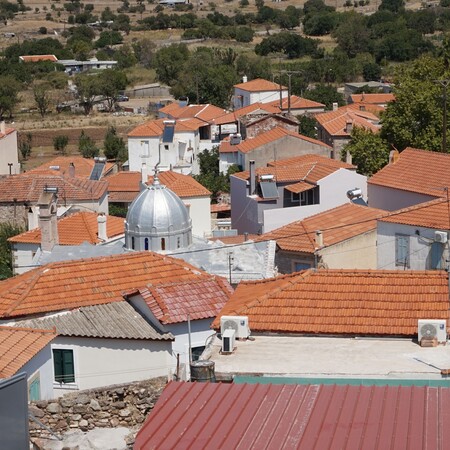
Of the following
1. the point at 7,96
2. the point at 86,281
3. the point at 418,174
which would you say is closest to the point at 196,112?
the point at 7,96

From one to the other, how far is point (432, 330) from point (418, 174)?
15641mm

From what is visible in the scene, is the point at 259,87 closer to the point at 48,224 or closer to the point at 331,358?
the point at 48,224

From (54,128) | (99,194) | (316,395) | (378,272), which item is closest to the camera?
(316,395)

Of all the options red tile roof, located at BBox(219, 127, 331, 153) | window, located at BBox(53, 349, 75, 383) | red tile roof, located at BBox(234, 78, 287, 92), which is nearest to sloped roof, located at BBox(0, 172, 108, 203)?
red tile roof, located at BBox(219, 127, 331, 153)

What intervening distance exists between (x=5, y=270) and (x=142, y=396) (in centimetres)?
1893

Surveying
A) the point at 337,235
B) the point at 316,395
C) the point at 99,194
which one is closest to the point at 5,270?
the point at 99,194

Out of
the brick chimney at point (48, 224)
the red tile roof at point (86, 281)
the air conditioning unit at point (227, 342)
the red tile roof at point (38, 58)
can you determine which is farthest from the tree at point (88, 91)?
the air conditioning unit at point (227, 342)

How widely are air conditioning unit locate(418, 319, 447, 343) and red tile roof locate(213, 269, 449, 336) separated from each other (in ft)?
1.22

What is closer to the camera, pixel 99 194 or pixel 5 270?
pixel 5 270

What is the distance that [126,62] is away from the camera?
319 feet

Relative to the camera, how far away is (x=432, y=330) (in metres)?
14.4

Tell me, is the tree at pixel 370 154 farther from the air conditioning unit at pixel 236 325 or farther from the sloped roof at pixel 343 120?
the air conditioning unit at pixel 236 325

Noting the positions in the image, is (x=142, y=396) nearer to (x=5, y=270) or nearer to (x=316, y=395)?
(x=316, y=395)

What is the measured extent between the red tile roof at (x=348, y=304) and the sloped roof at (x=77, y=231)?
1368cm
